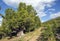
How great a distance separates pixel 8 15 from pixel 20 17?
6006 mm

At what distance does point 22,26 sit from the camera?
45719 mm

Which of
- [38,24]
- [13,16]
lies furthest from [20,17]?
[38,24]

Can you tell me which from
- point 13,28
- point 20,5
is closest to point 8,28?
point 13,28

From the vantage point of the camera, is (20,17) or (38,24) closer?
(20,17)

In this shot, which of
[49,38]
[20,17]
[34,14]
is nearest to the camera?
[49,38]

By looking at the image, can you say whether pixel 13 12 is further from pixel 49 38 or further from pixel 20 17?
pixel 49 38

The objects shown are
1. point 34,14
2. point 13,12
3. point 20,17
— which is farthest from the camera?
point 34,14

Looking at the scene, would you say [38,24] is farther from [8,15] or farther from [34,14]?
[8,15]

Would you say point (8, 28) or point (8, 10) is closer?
point (8, 28)

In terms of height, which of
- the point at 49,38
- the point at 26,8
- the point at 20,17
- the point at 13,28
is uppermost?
the point at 26,8

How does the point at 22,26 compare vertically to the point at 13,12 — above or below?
below

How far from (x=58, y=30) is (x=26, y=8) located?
61.2 feet

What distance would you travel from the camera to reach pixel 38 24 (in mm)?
53188

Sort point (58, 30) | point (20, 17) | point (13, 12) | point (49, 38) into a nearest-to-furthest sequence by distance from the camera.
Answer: point (49, 38) → point (58, 30) → point (20, 17) → point (13, 12)
